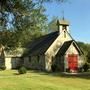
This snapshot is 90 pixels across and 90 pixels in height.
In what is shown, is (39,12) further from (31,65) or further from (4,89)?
(31,65)

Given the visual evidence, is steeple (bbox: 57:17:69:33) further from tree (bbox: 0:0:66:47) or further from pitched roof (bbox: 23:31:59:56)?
tree (bbox: 0:0:66:47)

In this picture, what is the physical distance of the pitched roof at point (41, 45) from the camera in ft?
170

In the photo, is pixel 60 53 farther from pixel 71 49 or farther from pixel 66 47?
pixel 71 49

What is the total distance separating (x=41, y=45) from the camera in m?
54.8

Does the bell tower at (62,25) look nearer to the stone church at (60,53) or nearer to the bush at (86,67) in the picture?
the stone church at (60,53)

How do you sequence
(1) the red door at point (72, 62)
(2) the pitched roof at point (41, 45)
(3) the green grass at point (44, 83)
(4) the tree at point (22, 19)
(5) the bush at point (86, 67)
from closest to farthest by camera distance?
1. (4) the tree at point (22, 19)
2. (3) the green grass at point (44, 83)
3. (5) the bush at point (86, 67)
4. (1) the red door at point (72, 62)
5. (2) the pitched roof at point (41, 45)

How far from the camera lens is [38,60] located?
174ft

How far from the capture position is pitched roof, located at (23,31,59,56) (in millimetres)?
51812

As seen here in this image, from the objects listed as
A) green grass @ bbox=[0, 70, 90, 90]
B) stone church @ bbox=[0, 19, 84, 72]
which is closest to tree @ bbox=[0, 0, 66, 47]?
green grass @ bbox=[0, 70, 90, 90]

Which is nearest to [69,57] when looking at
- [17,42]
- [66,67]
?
[66,67]

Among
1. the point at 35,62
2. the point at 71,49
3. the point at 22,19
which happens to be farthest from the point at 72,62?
the point at 22,19

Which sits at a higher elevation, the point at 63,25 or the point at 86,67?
the point at 63,25

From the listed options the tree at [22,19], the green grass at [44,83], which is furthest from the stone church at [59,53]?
the tree at [22,19]

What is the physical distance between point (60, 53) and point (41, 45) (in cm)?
598
